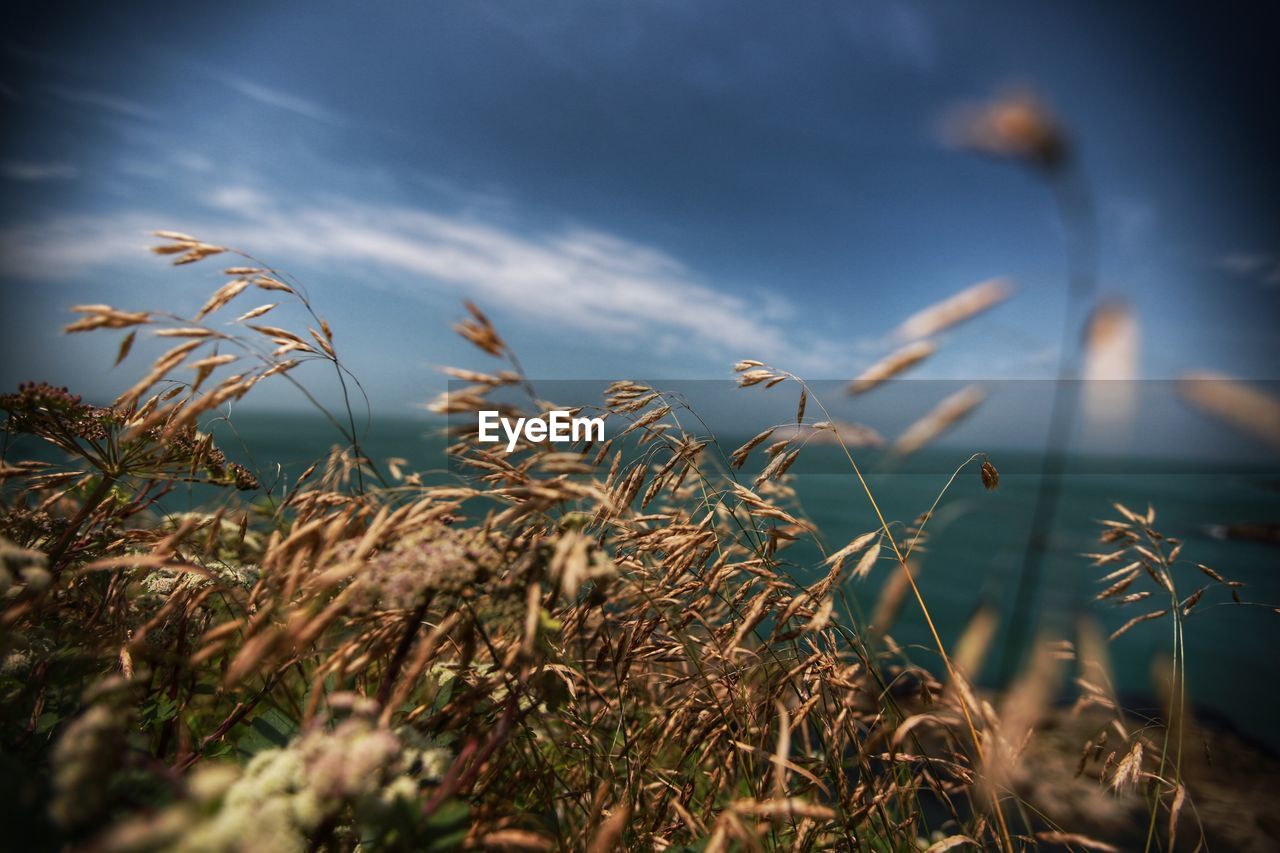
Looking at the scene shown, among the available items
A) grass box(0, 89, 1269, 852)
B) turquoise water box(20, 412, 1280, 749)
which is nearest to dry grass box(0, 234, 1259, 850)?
grass box(0, 89, 1269, 852)

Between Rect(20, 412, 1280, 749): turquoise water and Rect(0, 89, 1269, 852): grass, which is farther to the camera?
Rect(20, 412, 1280, 749): turquoise water

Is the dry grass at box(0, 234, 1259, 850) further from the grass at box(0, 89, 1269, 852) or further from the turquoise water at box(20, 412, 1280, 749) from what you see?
the turquoise water at box(20, 412, 1280, 749)

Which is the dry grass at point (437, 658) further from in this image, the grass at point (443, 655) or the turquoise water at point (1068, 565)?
the turquoise water at point (1068, 565)

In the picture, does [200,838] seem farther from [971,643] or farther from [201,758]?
[971,643]

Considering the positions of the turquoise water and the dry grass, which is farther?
the turquoise water

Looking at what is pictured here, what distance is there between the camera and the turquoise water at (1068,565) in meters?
1.01

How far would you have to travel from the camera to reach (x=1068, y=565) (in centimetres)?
91

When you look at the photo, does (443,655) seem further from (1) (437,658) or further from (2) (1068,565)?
(2) (1068,565)

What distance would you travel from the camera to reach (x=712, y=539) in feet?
5.65

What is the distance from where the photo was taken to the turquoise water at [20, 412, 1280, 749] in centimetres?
101

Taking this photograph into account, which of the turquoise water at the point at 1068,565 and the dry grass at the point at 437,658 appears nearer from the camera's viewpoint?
the dry grass at the point at 437,658

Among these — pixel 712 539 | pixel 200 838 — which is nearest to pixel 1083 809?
pixel 712 539

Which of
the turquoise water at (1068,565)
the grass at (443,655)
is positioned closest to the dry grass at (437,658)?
the grass at (443,655)

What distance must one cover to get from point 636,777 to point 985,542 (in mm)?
21421
